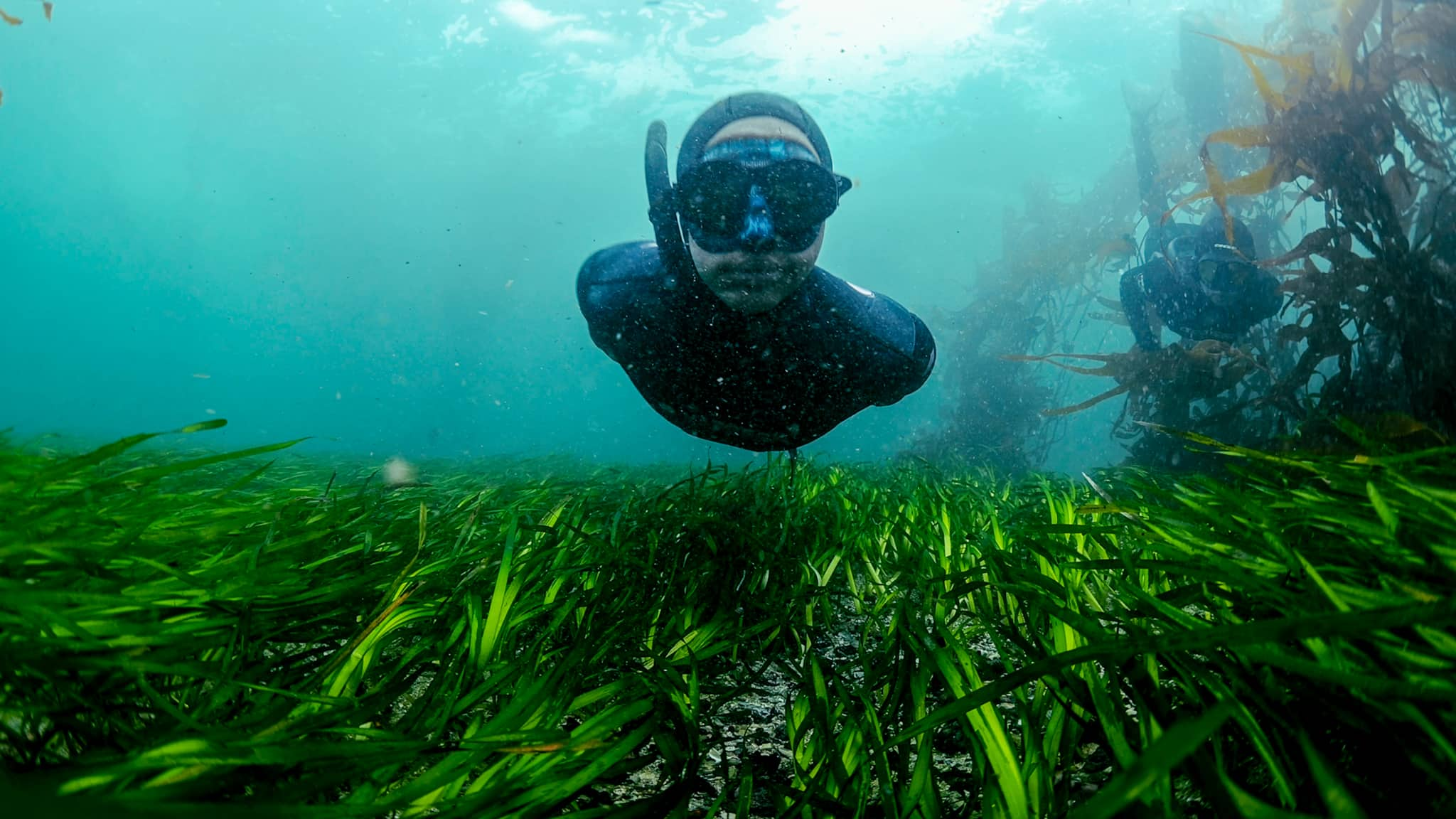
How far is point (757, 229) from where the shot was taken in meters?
3.25

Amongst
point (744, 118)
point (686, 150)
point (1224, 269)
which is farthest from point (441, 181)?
point (1224, 269)

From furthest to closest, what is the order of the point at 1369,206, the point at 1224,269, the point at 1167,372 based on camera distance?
the point at 1167,372, the point at 1224,269, the point at 1369,206

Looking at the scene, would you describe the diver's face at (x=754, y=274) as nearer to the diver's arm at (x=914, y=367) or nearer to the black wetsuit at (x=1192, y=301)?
the diver's arm at (x=914, y=367)

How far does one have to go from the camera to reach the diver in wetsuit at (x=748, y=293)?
335 cm

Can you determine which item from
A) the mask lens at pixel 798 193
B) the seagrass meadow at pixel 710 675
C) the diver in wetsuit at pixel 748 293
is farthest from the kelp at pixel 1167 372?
the seagrass meadow at pixel 710 675

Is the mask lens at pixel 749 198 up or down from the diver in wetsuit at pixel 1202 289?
down

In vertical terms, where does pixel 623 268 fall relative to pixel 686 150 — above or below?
below

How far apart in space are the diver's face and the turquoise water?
2.57 metres

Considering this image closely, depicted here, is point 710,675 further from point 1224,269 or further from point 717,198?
point 1224,269

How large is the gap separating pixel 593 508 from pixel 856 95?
3453 cm

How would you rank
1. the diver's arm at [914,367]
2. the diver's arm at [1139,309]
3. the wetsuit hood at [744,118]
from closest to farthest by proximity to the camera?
the wetsuit hood at [744,118] → the diver's arm at [914,367] → the diver's arm at [1139,309]

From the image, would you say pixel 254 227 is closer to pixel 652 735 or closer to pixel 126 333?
pixel 126 333

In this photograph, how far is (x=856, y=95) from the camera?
31.2 metres

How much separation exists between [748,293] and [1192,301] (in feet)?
15.8
